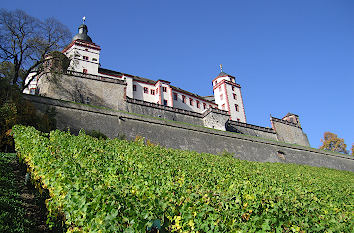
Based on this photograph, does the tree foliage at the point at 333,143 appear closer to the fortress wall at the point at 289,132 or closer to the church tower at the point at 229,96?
the fortress wall at the point at 289,132

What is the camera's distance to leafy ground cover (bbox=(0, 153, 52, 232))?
6398 mm

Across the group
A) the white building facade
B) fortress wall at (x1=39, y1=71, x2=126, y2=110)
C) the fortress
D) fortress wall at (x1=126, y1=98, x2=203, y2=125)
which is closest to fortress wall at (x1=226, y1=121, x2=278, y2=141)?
the fortress

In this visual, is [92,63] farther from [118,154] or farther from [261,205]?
[261,205]

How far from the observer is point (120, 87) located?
33531mm

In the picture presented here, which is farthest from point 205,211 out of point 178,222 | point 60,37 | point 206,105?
point 206,105

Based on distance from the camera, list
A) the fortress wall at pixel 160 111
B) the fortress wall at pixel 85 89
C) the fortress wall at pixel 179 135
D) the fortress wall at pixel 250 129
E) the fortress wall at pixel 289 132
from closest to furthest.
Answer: the fortress wall at pixel 179 135
the fortress wall at pixel 85 89
the fortress wall at pixel 160 111
the fortress wall at pixel 250 129
the fortress wall at pixel 289 132

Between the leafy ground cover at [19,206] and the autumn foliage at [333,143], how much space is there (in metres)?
62.3

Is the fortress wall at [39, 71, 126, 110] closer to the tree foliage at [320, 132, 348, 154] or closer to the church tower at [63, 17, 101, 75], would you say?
the church tower at [63, 17, 101, 75]

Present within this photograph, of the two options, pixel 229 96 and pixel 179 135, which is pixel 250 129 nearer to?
pixel 229 96

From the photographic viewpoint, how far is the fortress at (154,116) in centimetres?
2388

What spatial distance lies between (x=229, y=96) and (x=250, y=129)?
45.9 ft

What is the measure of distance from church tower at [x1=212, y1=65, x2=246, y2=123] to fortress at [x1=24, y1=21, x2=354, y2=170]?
0.43m

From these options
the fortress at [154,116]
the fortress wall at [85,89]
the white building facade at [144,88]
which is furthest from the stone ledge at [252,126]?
the fortress wall at [85,89]

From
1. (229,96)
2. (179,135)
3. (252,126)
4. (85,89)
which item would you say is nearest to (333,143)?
(229,96)
